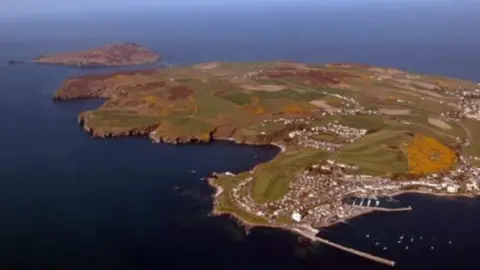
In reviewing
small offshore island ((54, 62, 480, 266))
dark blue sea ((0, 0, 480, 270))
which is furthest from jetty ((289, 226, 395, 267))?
dark blue sea ((0, 0, 480, 270))

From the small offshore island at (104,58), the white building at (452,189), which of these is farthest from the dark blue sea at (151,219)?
the small offshore island at (104,58)

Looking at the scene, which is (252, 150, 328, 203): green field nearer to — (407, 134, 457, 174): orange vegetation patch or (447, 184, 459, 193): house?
(407, 134, 457, 174): orange vegetation patch

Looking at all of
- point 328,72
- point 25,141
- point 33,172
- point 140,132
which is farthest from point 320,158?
point 328,72

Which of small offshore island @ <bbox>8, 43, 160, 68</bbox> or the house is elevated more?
the house

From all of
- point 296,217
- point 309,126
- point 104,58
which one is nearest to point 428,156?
point 309,126

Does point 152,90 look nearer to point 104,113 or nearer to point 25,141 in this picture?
point 104,113

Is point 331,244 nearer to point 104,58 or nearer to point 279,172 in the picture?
point 279,172

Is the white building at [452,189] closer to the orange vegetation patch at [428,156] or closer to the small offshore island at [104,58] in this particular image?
the orange vegetation patch at [428,156]
